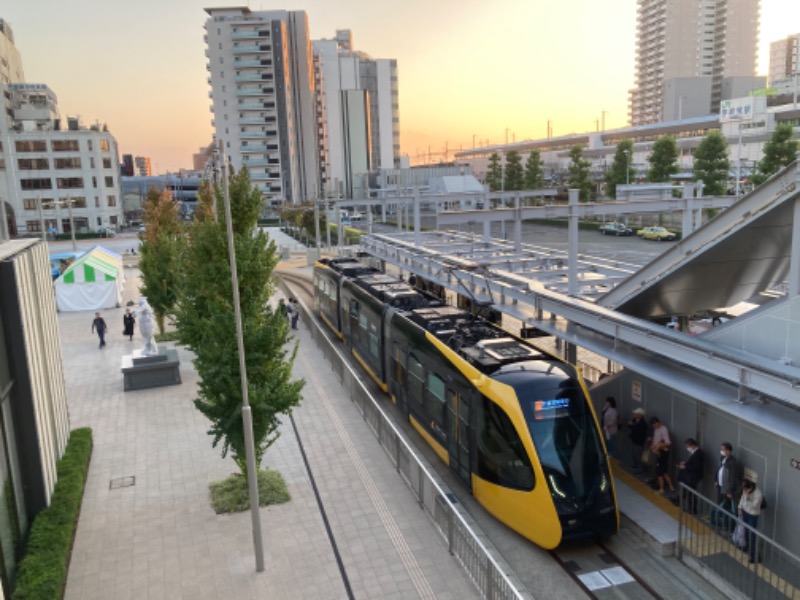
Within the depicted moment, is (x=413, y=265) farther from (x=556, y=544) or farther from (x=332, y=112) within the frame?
(x=332, y=112)

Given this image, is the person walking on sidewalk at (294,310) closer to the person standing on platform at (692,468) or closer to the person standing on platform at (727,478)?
the person standing on platform at (692,468)

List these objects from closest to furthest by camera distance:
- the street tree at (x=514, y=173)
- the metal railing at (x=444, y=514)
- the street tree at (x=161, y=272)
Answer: the metal railing at (x=444, y=514) → the street tree at (x=161, y=272) → the street tree at (x=514, y=173)

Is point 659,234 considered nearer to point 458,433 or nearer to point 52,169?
point 458,433

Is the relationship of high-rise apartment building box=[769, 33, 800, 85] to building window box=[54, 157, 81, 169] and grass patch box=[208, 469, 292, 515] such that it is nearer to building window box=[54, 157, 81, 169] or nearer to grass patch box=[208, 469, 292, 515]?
building window box=[54, 157, 81, 169]

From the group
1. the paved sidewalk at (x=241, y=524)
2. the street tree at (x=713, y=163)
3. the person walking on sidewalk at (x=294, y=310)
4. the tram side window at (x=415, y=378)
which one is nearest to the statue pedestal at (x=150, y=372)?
the paved sidewalk at (x=241, y=524)

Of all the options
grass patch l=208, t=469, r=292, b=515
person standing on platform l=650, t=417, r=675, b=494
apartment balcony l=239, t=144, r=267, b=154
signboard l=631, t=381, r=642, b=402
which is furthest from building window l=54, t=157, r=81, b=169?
person standing on platform l=650, t=417, r=675, b=494

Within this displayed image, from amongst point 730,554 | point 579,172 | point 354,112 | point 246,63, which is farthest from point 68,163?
point 730,554

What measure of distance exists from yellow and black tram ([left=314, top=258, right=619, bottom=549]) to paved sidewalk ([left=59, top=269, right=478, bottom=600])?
133cm

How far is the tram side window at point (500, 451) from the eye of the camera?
404 inches

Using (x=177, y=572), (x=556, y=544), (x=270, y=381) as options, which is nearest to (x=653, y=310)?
(x=556, y=544)

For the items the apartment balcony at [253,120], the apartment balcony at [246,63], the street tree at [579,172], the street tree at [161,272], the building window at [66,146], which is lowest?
the street tree at [161,272]

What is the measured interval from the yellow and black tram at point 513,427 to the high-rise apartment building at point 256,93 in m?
86.8

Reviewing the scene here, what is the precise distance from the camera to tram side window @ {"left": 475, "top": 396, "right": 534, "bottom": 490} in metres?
10.2

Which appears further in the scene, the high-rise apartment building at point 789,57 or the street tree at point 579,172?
the high-rise apartment building at point 789,57
